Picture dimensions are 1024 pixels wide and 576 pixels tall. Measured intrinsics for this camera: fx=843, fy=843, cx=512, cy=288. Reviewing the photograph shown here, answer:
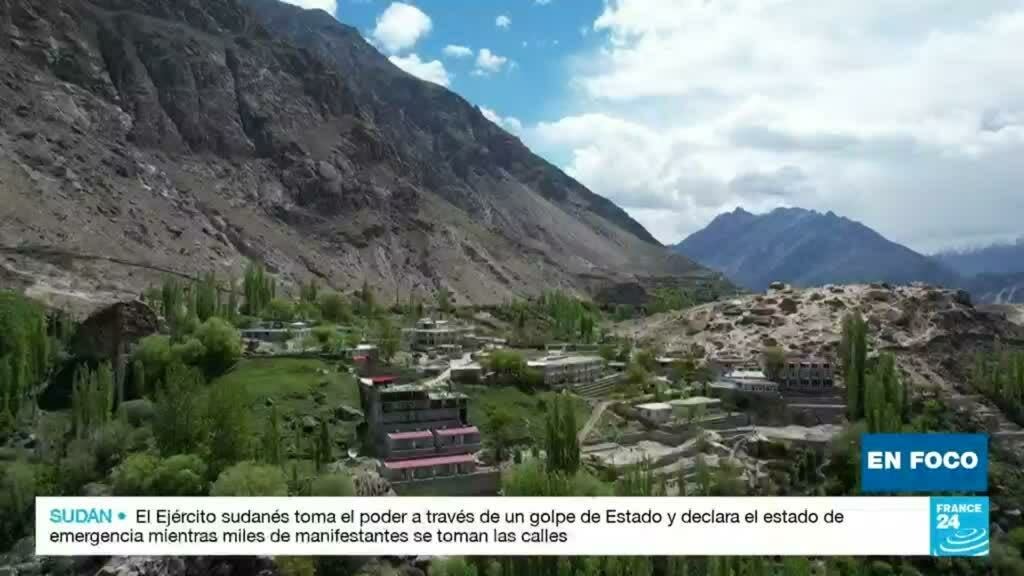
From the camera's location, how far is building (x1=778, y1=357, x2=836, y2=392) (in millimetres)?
71375

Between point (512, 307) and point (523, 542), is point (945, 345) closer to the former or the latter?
point (512, 307)

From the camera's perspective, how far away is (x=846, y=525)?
1046 inches

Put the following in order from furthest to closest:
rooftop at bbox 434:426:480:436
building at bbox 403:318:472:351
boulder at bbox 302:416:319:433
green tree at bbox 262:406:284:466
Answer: building at bbox 403:318:472:351 → boulder at bbox 302:416:319:433 → rooftop at bbox 434:426:480:436 → green tree at bbox 262:406:284:466

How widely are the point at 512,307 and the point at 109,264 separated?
5662 centimetres

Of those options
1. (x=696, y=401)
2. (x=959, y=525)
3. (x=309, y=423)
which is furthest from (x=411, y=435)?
(x=959, y=525)

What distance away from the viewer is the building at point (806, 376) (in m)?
71.4

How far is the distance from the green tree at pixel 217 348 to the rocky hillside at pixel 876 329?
4674 cm

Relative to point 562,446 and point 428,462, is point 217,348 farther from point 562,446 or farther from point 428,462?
point 562,446

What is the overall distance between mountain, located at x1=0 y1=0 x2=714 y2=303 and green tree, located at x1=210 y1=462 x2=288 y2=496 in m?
72.1

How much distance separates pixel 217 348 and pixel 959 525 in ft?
175

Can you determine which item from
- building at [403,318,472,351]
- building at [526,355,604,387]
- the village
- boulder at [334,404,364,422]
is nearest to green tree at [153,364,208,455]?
the village

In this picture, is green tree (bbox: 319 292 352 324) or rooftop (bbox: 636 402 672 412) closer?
rooftop (bbox: 636 402 672 412)

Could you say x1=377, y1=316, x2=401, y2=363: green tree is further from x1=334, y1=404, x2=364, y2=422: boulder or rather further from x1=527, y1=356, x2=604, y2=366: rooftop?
x1=334, y1=404, x2=364, y2=422: boulder

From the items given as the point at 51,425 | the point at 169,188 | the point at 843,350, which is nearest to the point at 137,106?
the point at 169,188
